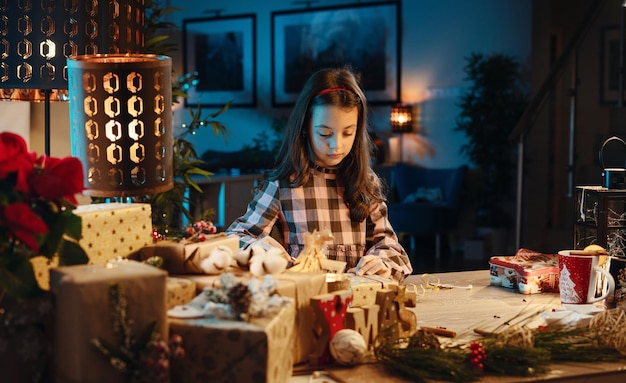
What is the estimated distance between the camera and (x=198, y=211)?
24.6ft

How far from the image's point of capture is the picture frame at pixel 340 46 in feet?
32.3

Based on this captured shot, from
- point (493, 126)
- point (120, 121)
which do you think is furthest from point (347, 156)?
point (493, 126)

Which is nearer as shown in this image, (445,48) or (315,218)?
(315,218)

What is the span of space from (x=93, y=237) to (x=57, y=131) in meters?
2.60

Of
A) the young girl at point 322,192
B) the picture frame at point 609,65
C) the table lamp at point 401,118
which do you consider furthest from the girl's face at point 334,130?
the table lamp at point 401,118

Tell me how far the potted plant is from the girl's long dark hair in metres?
6.31

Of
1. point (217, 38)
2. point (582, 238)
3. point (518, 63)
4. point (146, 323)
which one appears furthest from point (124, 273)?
point (217, 38)

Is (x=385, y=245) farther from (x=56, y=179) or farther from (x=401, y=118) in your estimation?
(x=401, y=118)

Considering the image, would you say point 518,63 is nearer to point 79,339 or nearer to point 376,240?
point 376,240

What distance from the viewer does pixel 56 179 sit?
4.15 ft

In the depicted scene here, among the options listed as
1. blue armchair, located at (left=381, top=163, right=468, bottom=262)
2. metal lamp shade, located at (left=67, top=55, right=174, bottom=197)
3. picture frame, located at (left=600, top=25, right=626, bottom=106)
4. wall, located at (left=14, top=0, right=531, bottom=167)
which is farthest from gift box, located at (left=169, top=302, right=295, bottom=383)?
wall, located at (left=14, top=0, right=531, bottom=167)

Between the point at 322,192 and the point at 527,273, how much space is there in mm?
715

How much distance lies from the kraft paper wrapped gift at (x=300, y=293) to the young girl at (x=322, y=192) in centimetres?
93

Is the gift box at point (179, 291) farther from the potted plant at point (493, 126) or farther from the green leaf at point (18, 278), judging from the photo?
the potted plant at point (493, 126)
